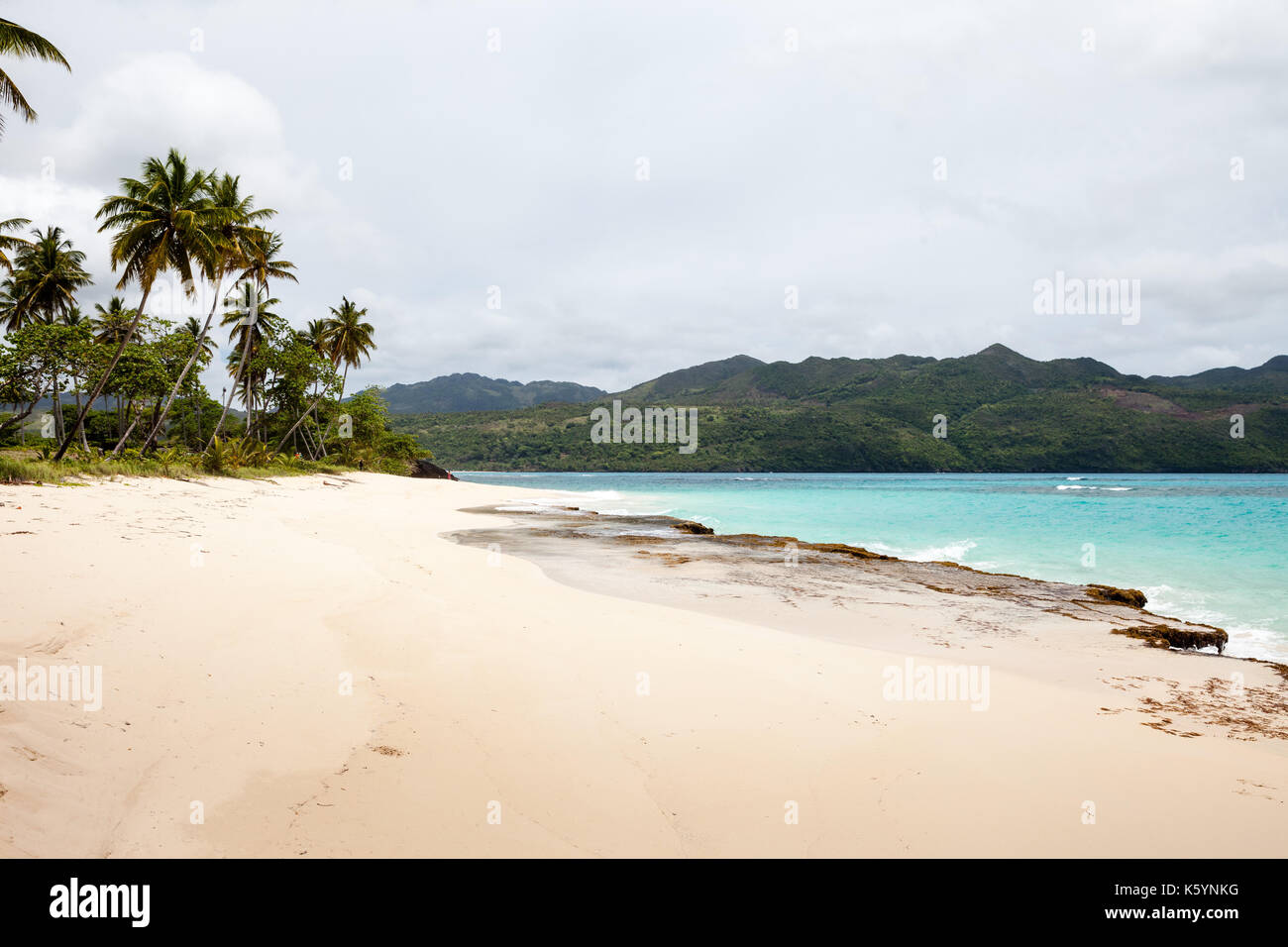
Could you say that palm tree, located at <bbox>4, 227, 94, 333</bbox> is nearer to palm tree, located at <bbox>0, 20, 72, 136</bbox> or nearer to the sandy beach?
palm tree, located at <bbox>0, 20, 72, 136</bbox>

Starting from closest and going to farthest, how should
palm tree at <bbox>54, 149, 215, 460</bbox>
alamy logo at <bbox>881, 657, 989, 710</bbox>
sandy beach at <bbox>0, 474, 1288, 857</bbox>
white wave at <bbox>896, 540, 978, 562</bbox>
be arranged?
1. sandy beach at <bbox>0, 474, 1288, 857</bbox>
2. alamy logo at <bbox>881, 657, 989, 710</bbox>
3. white wave at <bbox>896, 540, 978, 562</bbox>
4. palm tree at <bbox>54, 149, 215, 460</bbox>

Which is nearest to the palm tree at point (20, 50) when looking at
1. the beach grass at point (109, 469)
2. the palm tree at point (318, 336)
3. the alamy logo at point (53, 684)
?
the beach grass at point (109, 469)

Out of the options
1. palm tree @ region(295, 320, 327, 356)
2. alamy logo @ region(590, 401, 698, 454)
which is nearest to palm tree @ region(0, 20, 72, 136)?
palm tree @ region(295, 320, 327, 356)

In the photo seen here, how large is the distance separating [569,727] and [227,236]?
38.7 m

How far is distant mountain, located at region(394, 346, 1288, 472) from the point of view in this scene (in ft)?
389

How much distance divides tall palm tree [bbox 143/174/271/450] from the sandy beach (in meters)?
24.4

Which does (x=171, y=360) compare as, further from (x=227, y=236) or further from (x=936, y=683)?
(x=936, y=683)

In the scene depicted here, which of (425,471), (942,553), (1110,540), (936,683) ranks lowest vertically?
(1110,540)

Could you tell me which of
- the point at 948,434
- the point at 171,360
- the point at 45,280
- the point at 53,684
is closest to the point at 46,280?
the point at 45,280

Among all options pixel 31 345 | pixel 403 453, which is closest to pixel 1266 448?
pixel 403 453

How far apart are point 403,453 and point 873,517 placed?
44951mm
